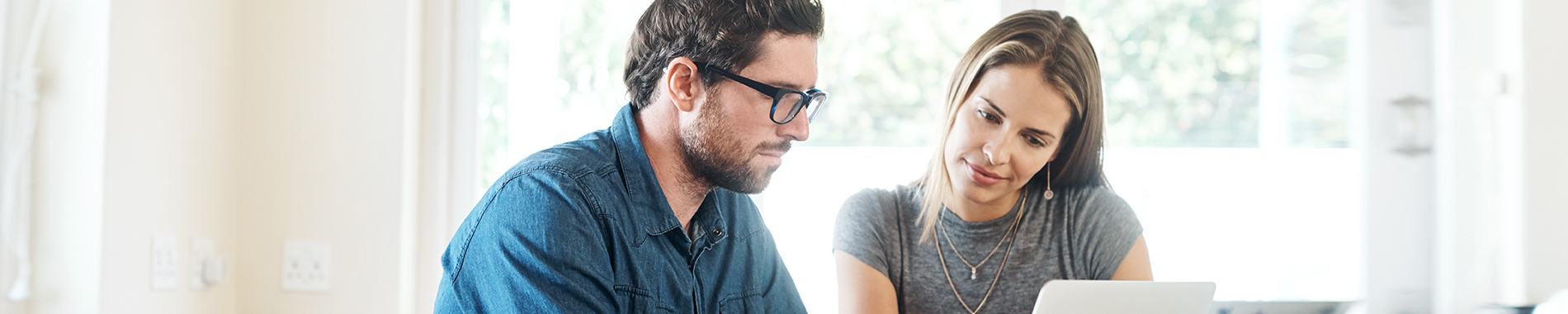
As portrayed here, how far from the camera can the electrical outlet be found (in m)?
1.46

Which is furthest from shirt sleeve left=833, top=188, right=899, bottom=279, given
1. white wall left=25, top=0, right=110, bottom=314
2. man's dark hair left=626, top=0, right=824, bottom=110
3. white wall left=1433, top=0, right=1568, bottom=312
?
white wall left=25, top=0, right=110, bottom=314

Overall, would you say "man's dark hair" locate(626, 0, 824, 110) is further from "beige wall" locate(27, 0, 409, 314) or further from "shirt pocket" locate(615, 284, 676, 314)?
"beige wall" locate(27, 0, 409, 314)

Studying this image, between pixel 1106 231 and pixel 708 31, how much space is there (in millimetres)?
884

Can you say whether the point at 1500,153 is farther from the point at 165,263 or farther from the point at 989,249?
the point at 165,263

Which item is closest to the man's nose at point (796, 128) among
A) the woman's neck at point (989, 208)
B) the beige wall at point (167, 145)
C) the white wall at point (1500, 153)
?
the woman's neck at point (989, 208)

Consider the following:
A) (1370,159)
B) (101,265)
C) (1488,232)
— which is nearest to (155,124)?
(101,265)

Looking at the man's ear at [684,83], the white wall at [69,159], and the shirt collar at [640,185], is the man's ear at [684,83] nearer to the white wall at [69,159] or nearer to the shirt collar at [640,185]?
the shirt collar at [640,185]

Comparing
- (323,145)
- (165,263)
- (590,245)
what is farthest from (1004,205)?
(165,263)

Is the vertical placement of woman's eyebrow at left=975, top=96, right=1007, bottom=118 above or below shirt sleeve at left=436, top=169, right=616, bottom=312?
above

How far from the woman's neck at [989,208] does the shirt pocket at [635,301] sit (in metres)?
0.70

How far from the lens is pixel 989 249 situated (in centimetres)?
150

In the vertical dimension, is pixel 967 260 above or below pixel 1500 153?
below

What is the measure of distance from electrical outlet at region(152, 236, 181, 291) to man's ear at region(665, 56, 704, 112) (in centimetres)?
106

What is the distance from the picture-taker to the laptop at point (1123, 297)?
3.45 feet
